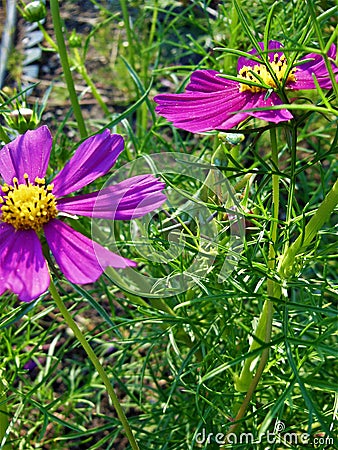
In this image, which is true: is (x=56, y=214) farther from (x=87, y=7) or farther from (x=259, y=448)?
(x=87, y=7)

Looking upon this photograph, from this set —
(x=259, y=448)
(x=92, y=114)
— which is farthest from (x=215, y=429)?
(x=92, y=114)

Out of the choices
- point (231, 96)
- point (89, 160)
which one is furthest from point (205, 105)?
point (89, 160)

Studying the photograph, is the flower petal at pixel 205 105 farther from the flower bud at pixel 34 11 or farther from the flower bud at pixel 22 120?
the flower bud at pixel 34 11

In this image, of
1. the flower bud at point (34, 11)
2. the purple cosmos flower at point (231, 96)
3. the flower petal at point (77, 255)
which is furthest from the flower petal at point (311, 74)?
the flower bud at point (34, 11)

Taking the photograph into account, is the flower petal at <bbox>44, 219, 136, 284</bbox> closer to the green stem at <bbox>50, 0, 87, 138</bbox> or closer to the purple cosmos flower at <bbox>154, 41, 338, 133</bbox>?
the purple cosmos flower at <bbox>154, 41, 338, 133</bbox>

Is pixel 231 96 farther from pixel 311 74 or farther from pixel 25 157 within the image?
pixel 25 157

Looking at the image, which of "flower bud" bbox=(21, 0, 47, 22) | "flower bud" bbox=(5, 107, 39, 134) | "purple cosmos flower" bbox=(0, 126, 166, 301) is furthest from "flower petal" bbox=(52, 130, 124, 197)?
"flower bud" bbox=(21, 0, 47, 22)
